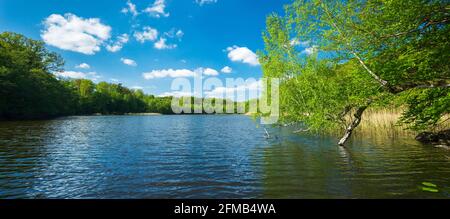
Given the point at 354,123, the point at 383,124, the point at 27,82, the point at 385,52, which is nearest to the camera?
the point at 385,52

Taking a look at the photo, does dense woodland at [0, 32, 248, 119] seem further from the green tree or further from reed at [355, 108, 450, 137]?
reed at [355, 108, 450, 137]

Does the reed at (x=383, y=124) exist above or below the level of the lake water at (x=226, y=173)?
above

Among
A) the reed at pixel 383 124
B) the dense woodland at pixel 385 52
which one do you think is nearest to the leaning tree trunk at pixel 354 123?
the dense woodland at pixel 385 52

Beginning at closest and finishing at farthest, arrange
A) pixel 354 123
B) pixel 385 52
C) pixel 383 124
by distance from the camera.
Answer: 1. pixel 385 52
2. pixel 354 123
3. pixel 383 124

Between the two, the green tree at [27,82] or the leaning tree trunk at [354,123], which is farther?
the green tree at [27,82]

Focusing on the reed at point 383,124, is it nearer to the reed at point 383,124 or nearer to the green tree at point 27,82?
the reed at point 383,124

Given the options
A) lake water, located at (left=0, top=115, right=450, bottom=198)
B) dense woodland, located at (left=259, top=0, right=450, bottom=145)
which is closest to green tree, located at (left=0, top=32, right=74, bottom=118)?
lake water, located at (left=0, top=115, right=450, bottom=198)

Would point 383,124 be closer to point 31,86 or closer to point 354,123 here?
point 354,123

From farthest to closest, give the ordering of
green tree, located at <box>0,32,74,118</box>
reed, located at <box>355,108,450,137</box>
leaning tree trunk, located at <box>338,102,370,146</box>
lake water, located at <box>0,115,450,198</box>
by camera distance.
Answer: green tree, located at <box>0,32,74,118</box> → reed, located at <box>355,108,450,137</box> → leaning tree trunk, located at <box>338,102,370,146</box> → lake water, located at <box>0,115,450,198</box>

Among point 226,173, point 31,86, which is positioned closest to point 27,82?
point 31,86

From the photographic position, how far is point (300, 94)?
79.1ft

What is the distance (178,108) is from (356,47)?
578 feet
